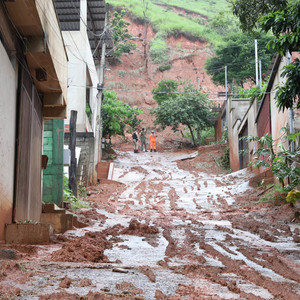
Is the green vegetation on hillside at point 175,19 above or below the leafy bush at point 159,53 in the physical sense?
above

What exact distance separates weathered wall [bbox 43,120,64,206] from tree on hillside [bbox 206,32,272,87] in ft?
90.0

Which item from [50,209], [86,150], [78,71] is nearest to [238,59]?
[78,71]

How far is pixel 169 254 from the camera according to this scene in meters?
6.54

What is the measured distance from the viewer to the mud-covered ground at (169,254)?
12.8 ft

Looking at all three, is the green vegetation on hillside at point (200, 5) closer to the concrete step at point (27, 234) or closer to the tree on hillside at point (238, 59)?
the tree on hillside at point (238, 59)

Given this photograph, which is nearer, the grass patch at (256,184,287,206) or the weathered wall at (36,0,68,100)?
the weathered wall at (36,0,68,100)

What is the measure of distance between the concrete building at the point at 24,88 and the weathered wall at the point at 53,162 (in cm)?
265

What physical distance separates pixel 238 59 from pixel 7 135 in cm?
3358

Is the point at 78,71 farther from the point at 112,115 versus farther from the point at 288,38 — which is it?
the point at 288,38

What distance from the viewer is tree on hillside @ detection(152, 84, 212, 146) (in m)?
35.1

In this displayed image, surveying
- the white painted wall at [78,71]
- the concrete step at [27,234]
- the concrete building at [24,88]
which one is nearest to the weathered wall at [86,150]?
the white painted wall at [78,71]

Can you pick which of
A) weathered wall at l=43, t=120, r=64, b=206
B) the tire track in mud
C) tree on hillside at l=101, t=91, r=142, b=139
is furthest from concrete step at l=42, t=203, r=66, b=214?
tree on hillside at l=101, t=91, r=142, b=139

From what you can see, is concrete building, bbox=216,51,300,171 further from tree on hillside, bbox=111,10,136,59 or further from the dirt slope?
the dirt slope

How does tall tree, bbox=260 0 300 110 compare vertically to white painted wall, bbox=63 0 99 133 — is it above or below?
below
